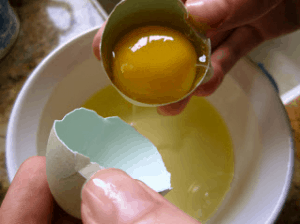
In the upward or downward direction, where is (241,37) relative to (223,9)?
downward

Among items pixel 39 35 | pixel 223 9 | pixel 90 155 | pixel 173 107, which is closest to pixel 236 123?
pixel 173 107

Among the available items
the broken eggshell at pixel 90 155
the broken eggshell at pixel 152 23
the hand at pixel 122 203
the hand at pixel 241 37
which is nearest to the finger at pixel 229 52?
the hand at pixel 241 37

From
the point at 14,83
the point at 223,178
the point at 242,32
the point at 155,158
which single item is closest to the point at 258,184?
the point at 223,178

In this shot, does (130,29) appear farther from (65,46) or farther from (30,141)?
(30,141)

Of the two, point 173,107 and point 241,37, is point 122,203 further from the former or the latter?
point 241,37

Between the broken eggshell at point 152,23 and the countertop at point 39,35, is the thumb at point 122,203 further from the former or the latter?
the countertop at point 39,35

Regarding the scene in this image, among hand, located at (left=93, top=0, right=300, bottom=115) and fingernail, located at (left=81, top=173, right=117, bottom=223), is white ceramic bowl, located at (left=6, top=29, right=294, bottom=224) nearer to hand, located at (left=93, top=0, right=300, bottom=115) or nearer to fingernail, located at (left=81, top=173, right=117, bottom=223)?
hand, located at (left=93, top=0, right=300, bottom=115)
